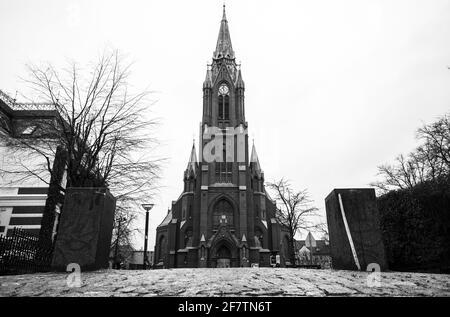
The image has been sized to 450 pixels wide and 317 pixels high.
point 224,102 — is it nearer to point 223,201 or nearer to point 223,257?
point 223,201

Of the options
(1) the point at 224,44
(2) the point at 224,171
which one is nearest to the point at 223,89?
(1) the point at 224,44

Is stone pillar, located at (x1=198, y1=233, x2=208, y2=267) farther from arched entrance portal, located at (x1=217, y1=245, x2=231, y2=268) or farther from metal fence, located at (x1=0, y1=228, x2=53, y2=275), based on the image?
metal fence, located at (x1=0, y1=228, x2=53, y2=275)

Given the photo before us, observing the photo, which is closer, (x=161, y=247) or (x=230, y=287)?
(x=230, y=287)

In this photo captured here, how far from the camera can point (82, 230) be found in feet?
19.7

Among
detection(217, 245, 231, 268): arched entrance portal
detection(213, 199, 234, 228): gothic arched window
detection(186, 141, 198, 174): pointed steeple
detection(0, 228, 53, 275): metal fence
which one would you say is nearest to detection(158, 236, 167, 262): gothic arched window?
detection(186, 141, 198, 174): pointed steeple

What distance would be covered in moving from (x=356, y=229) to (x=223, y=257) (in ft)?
104

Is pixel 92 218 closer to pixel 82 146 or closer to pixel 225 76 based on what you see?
pixel 82 146

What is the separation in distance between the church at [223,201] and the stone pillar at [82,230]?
2999 cm

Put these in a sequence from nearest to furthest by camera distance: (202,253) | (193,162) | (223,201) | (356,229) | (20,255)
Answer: (356,229), (20,255), (202,253), (223,201), (193,162)

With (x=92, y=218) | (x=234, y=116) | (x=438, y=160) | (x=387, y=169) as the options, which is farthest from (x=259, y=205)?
(x=92, y=218)

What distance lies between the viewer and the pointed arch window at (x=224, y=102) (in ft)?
146

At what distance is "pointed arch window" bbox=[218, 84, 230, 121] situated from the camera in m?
44.4

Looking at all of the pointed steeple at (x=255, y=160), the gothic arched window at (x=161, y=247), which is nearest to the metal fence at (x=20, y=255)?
the pointed steeple at (x=255, y=160)

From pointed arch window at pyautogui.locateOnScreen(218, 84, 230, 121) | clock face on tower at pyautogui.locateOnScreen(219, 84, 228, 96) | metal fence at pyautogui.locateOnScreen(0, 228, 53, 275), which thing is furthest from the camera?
clock face on tower at pyautogui.locateOnScreen(219, 84, 228, 96)
